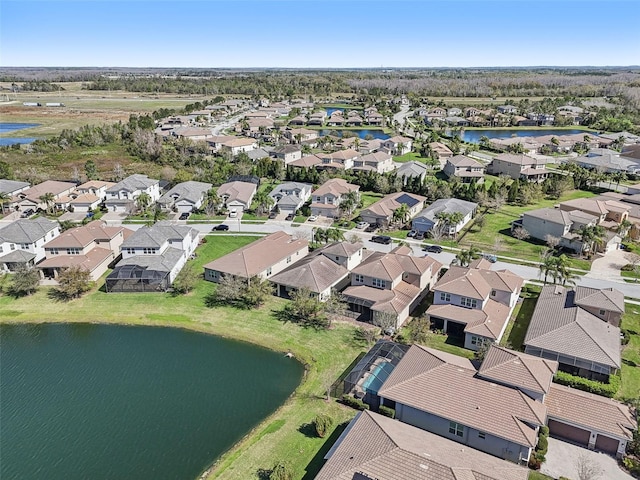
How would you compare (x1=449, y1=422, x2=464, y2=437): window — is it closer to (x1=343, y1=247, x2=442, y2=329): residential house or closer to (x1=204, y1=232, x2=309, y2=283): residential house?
(x1=343, y1=247, x2=442, y2=329): residential house

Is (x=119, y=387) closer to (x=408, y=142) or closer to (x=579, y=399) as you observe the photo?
(x=579, y=399)

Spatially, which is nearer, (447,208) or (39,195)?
(447,208)

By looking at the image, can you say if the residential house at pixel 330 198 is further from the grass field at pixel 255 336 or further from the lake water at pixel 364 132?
the lake water at pixel 364 132

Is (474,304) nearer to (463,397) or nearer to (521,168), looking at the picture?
(463,397)

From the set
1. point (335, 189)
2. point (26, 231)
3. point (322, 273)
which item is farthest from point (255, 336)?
point (335, 189)

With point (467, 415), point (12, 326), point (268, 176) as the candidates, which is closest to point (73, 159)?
point (268, 176)

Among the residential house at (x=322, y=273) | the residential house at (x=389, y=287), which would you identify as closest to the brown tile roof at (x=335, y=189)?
the residential house at (x=322, y=273)
